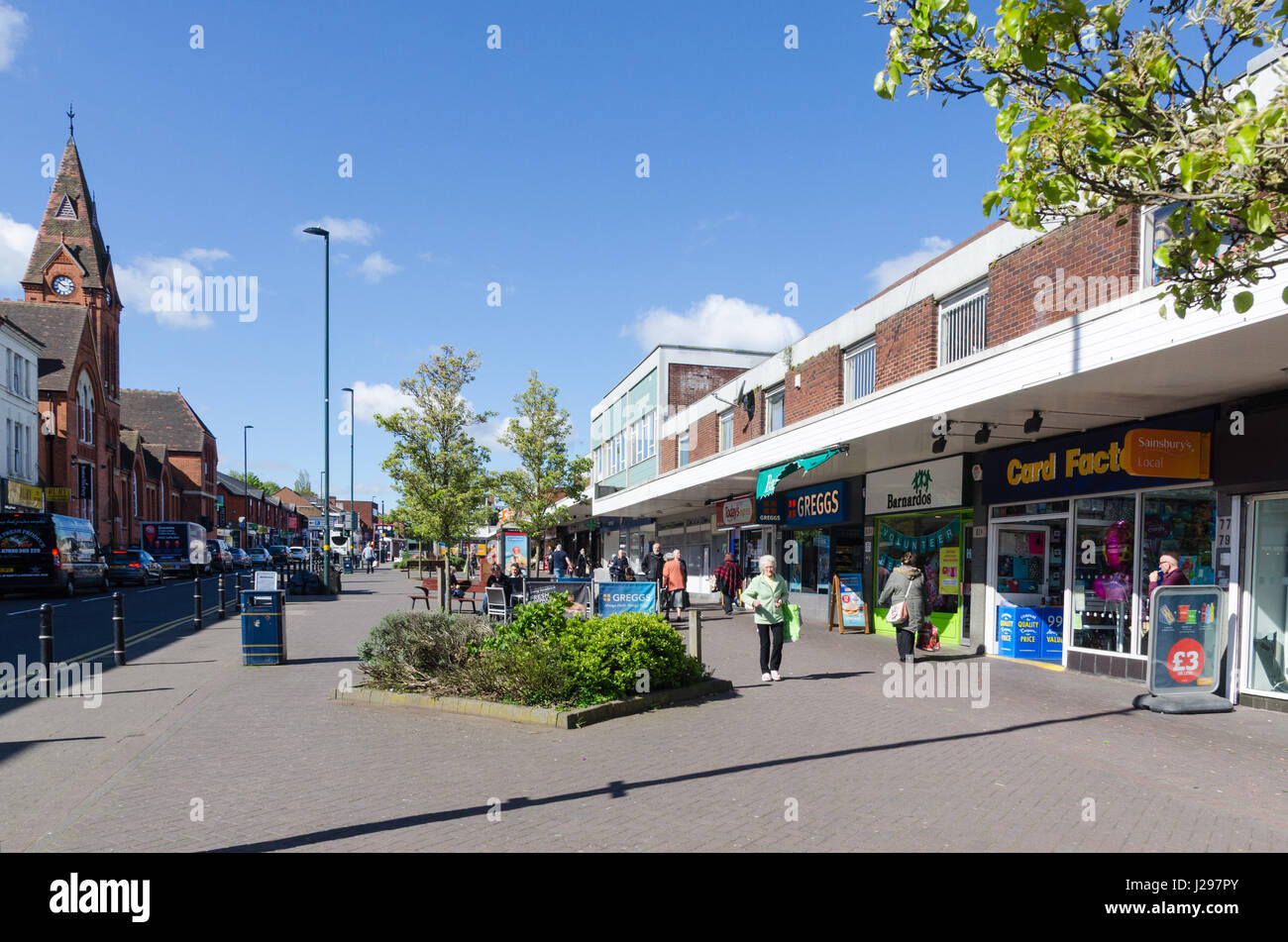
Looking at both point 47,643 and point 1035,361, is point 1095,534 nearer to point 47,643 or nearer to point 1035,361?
point 1035,361

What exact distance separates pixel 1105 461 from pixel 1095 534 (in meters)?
1.17

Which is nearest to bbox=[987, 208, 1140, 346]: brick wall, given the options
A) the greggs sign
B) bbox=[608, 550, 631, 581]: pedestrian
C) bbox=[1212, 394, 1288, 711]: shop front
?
the greggs sign

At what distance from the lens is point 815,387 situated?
65.6 ft

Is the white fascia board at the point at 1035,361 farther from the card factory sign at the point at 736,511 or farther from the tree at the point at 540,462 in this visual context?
the tree at the point at 540,462

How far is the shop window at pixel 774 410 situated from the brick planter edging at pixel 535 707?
44.3 ft

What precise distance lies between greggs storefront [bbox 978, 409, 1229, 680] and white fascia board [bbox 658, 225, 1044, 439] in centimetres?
295

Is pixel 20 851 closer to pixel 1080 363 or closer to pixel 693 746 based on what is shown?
pixel 693 746

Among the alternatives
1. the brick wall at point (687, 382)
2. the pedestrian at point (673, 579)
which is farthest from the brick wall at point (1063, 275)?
the brick wall at point (687, 382)

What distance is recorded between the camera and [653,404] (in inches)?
1359

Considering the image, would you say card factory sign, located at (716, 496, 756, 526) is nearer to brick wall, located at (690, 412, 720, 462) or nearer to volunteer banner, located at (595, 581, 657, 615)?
brick wall, located at (690, 412, 720, 462)

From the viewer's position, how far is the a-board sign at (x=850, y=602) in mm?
18016

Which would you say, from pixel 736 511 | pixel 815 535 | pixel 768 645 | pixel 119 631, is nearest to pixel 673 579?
pixel 815 535

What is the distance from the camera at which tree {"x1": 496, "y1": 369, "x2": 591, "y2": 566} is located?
4284 centimetres
